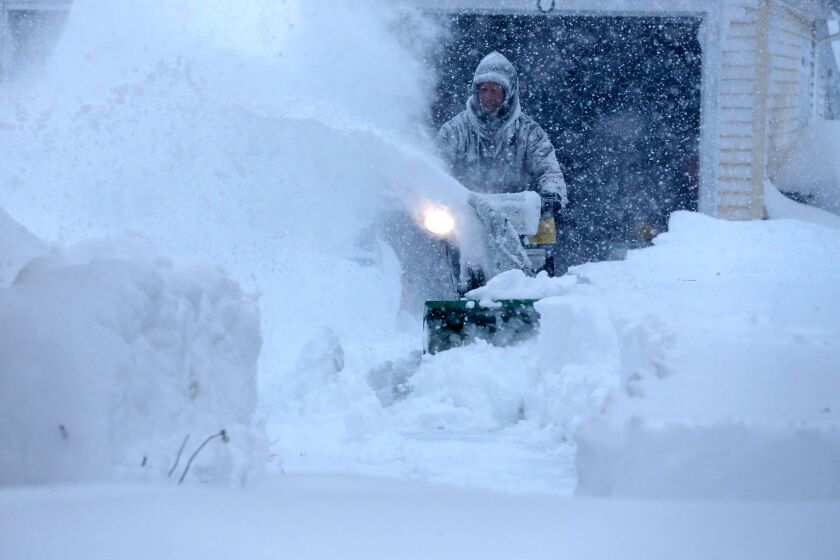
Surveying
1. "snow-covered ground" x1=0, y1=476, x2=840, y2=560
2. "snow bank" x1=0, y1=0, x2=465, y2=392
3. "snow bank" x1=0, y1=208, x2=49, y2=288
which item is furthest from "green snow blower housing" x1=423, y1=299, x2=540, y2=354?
"snow-covered ground" x1=0, y1=476, x2=840, y2=560

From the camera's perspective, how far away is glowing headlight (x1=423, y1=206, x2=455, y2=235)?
7.32 m

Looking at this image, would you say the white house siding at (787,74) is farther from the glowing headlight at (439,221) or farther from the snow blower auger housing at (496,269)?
the glowing headlight at (439,221)

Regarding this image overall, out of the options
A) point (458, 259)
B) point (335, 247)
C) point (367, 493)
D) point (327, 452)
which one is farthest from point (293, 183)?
point (367, 493)

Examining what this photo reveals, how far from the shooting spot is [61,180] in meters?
10.3

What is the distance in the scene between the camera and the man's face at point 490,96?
27.8 ft

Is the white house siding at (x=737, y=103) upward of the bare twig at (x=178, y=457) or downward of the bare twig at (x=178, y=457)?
upward

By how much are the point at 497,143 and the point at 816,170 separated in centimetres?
723

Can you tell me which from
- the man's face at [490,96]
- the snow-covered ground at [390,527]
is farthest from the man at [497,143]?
the snow-covered ground at [390,527]

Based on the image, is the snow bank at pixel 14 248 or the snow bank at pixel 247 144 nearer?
the snow bank at pixel 14 248

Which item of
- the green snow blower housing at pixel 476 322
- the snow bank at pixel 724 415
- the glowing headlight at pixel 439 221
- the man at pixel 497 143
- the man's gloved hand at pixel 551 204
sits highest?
the man at pixel 497 143

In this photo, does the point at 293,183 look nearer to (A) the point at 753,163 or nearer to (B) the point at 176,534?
(A) the point at 753,163

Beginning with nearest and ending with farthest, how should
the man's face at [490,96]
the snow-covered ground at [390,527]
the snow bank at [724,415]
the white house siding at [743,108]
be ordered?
the snow-covered ground at [390,527] < the snow bank at [724,415] < the man's face at [490,96] < the white house siding at [743,108]

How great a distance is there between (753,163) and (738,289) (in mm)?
4730

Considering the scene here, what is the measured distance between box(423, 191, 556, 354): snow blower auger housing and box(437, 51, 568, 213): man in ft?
2.69
